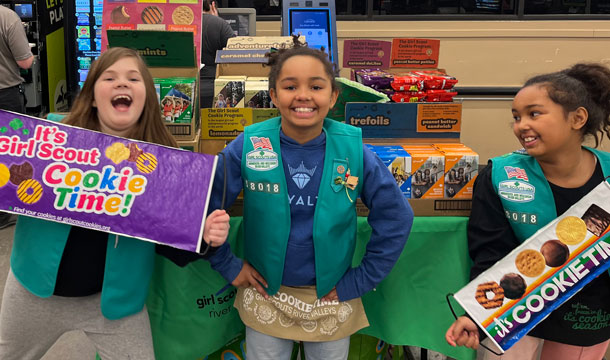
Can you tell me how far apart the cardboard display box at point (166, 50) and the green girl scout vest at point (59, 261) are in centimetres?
68

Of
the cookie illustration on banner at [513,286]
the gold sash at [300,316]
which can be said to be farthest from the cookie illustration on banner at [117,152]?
the cookie illustration on banner at [513,286]

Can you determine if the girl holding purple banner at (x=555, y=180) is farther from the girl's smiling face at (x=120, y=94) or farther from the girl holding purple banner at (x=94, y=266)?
the girl's smiling face at (x=120, y=94)

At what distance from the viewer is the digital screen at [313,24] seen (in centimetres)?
392

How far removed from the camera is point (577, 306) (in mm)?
1702

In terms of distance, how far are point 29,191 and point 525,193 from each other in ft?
4.57

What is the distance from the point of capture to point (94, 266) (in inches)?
64.2

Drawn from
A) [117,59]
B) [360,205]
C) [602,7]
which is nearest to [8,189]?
[117,59]

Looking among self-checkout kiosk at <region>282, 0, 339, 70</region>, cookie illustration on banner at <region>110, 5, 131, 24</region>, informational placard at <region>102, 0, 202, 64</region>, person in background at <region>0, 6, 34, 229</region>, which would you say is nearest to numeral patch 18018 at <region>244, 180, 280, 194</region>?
informational placard at <region>102, 0, 202, 64</region>

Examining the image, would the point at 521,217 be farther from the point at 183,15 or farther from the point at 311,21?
the point at 311,21

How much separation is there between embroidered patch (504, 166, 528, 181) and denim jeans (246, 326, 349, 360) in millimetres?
716

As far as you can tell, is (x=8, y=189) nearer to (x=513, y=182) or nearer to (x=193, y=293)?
(x=193, y=293)

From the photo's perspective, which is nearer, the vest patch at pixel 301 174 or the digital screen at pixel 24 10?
the vest patch at pixel 301 174

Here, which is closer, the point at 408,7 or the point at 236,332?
the point at 236,332

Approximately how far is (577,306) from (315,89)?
100 centimetres
